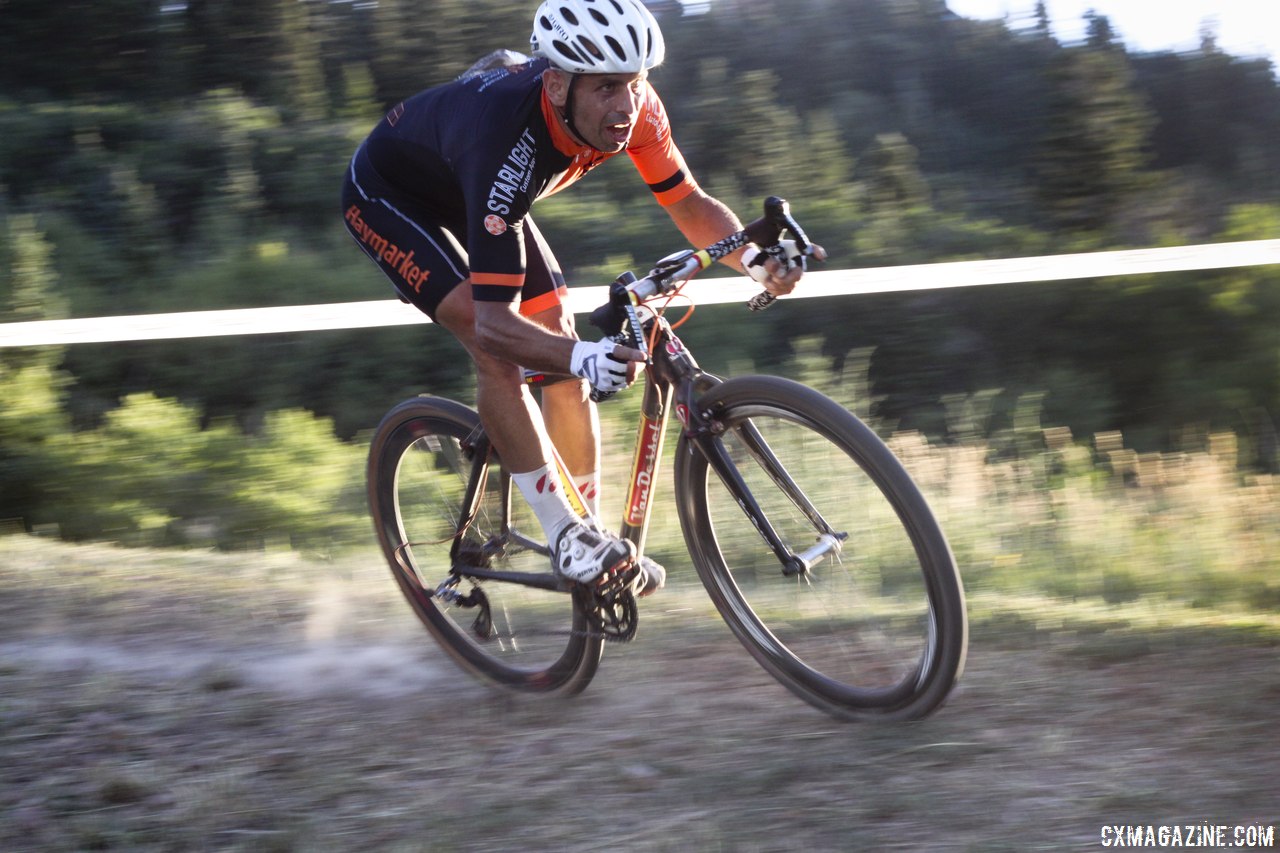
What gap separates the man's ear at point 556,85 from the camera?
3.27 meters

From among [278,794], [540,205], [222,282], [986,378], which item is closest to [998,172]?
[986,378]

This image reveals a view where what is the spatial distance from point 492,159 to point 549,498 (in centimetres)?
99

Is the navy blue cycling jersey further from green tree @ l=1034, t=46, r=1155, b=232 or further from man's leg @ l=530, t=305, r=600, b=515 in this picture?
green tree @ l=1034, t=46, r=1155, b=232

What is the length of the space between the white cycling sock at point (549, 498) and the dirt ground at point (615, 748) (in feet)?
2.12

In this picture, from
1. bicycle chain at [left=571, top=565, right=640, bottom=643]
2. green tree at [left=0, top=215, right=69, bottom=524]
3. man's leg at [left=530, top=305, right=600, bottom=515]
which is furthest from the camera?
green tree at [left=0, top=215, right=69, bottom=524]

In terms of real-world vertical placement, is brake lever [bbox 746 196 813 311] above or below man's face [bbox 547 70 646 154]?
below

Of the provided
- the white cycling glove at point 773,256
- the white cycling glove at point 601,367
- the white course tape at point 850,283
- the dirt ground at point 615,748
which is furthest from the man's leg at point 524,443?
the white course tape at point 850,283

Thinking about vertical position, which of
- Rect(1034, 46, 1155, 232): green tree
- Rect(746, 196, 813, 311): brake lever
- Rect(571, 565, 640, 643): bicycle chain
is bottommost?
Rect(1034, 46, 1155, 232): green tree

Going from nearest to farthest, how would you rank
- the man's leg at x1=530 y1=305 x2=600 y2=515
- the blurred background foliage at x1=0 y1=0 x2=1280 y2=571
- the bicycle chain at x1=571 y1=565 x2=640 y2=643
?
the bicycle chain at x1=571 y1=565 x2=640 y2=643, the man's leg at x1=530 y1=305 x2=600 y2=515, the blurred background foliage at x1=0 y1=0 x2=1280 y2=571

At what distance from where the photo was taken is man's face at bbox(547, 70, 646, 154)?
327 centimetres

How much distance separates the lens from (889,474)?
9.95ft

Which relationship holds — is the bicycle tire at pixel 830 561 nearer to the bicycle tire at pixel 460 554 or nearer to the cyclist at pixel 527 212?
the cyclist at pixel 527 212

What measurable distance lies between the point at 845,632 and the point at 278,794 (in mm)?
1692

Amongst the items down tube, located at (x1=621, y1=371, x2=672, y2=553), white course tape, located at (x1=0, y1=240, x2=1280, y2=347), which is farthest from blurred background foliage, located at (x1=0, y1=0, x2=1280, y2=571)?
down tube, located at (x1=621, y1=371, x2=672, y2=553)
